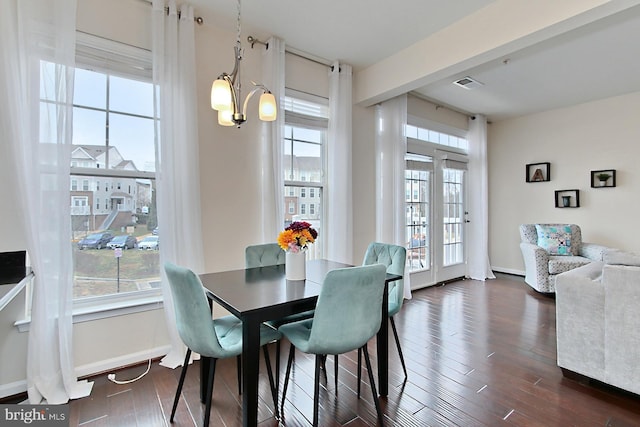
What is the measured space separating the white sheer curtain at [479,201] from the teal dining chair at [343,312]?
434 centimetres

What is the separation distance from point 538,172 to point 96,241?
633cm

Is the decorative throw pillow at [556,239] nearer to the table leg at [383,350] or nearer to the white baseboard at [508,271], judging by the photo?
the white baseboard at [508,271]

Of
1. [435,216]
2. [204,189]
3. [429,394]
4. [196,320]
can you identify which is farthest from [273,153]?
[435,216]

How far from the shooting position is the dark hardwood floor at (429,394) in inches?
70.8

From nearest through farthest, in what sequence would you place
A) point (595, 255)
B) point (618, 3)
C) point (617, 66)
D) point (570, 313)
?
point (618, 3)
point (570, 313)
point (617, 66)
point (595, 255)

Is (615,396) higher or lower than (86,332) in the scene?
lower

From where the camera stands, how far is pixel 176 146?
247cm

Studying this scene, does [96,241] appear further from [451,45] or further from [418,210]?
[418,210]

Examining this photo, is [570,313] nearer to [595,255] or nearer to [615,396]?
[615,396]

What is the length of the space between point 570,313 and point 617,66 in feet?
10.6

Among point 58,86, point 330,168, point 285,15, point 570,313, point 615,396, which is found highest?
point 285,15

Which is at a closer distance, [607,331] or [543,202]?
[607,331]

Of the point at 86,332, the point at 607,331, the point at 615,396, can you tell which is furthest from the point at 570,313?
the point at 86,332

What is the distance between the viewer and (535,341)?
284 cm
